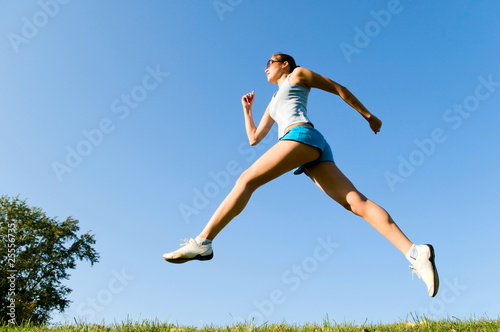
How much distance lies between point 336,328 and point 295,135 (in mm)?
2149

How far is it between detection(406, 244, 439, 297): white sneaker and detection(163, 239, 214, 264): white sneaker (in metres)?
1.79

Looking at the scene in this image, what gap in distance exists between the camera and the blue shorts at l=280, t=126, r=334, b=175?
394cm

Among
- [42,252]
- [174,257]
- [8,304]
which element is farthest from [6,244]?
[174,257]

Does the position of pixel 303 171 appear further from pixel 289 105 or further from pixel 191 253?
pixel 191 253

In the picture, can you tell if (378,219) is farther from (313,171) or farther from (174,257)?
(174,257)

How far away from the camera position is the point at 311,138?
13.1 ft

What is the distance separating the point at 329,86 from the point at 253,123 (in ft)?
3.97

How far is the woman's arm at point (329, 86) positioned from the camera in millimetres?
4207

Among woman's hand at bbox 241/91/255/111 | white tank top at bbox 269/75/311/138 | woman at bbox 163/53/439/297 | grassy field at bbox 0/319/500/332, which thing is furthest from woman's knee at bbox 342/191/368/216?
woman's hand at bbox 241/91/255/111

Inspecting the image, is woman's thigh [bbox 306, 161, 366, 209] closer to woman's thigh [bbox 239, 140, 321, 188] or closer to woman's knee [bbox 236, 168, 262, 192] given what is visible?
woman's thigh [bbox 239, 140, 321, 188]

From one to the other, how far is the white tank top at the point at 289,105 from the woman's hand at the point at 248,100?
3.02 ft

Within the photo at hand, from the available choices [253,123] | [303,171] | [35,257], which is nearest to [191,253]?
[303,171]

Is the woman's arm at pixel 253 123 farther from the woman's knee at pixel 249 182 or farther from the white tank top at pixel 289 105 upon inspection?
the woman's knee at pixel 249 182

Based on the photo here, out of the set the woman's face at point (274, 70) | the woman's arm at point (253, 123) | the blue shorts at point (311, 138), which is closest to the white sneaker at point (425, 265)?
the blue shorts at point (311, 138)
